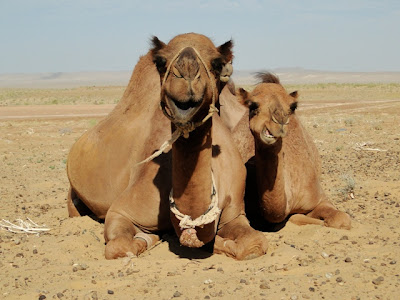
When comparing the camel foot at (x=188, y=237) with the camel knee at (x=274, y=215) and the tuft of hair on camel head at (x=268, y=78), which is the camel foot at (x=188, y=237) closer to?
the camel knee at (x=274, y=215)

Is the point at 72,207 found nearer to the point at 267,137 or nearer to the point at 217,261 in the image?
the point at 217,261

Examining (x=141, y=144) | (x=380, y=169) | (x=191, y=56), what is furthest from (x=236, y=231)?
(x=380, y=169)

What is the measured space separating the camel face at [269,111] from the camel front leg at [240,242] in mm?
916

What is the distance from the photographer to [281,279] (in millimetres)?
4770

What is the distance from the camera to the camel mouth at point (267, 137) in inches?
231

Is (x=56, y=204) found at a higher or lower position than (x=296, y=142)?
lower

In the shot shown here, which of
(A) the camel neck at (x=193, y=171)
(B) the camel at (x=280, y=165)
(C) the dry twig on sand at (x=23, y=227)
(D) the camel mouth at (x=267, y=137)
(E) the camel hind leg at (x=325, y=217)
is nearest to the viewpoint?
(A) the camel neck at (x=193, y=171)

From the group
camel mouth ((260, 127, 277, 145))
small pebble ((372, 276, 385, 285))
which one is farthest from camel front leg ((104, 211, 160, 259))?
small pebble ((372, 276, 385, 285))

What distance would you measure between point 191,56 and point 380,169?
658 centimetres

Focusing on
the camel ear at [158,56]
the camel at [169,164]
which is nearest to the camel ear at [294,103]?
the camel at [169,164]

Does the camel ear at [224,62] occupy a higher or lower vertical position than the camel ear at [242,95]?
higher

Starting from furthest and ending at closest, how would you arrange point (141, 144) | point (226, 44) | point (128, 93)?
A: point (128, 93), point (141, 144), point (226, 44)

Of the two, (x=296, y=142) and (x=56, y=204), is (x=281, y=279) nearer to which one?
(x=296, y=142)

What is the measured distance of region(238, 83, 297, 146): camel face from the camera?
19.2ft
